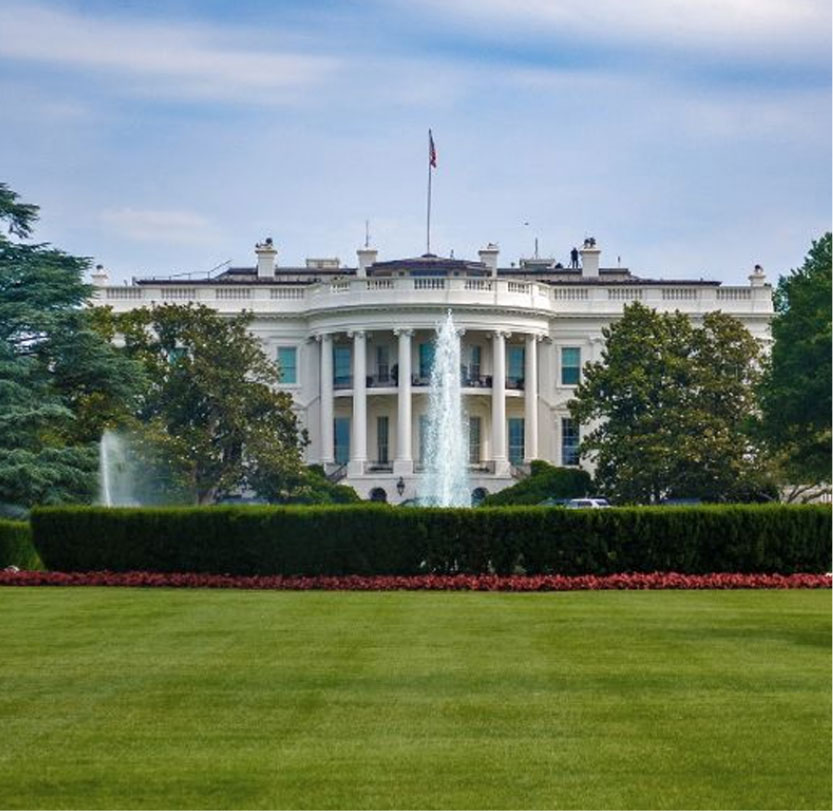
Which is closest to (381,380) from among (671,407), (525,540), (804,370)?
(671,407)

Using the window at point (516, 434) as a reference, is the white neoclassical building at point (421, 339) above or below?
above

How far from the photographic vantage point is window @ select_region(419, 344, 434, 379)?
83.5 m

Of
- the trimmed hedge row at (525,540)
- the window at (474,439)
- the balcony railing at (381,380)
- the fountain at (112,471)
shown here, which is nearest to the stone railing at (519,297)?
the balcony railing at (381,380)

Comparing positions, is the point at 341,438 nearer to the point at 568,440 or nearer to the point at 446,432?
the point at 568,440

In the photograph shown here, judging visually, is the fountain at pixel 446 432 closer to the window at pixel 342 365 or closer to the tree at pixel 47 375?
the window at pixel 342 365

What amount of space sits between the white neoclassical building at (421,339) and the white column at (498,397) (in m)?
0.07

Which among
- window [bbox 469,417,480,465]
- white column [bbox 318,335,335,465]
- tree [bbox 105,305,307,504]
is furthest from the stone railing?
tree [bbox 105,305,307,504]

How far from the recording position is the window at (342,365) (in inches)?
3351

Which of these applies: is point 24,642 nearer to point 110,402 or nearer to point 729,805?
point 729,805

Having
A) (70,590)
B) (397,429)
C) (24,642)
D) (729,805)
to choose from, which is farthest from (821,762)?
(397,429)

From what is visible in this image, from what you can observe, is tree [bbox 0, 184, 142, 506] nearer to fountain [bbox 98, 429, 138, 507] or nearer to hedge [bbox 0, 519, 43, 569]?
fountain [bbox 98, 429, 138, 507]

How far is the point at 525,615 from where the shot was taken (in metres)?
23.5

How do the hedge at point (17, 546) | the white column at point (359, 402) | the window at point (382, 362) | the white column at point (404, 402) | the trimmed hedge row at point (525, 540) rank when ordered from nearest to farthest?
the trimmed hedge row at point (525, 540), the hedge at point (17, 546), the white column at point (404, 402), the white column at point (359, 402), the window at point (382, 362)

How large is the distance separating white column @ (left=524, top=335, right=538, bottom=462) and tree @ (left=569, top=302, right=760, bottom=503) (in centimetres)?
1509
